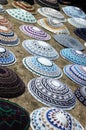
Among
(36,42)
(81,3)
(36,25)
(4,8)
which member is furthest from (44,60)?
(81,3)

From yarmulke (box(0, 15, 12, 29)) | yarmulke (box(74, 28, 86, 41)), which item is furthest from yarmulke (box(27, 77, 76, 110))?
yarmulke (box(74, 28, 86, 41))

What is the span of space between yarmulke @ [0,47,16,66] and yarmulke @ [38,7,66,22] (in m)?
1.56

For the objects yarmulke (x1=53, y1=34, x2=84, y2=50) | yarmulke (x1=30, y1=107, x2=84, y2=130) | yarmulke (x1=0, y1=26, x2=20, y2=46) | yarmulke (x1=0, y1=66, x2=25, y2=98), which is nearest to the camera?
yarmulke (x1=30, y1=107, x2=84, y2=130)

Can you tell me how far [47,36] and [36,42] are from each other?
1.30 ft

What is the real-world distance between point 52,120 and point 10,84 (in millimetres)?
515

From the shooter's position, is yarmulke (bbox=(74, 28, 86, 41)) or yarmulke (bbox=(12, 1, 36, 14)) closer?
yarmulke (bbox=(74, 28, 86, 41))

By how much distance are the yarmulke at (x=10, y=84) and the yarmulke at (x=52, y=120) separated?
259mm

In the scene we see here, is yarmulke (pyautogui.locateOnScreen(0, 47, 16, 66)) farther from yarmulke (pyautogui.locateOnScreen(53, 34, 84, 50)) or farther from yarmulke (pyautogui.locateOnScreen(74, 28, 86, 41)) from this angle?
yarmulke (pyautogui.locateOnScreen(74, 28, 86, 41))

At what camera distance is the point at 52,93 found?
8.59 ft

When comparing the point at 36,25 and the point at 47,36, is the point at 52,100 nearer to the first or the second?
the point at 47,36

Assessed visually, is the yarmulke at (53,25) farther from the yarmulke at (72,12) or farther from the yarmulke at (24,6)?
the yarmulke at (72,12)

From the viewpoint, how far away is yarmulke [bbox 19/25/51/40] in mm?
3618

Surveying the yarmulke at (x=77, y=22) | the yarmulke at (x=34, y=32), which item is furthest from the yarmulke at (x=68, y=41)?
the yarmulke at (x=77, y=22)

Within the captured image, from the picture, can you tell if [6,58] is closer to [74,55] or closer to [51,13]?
[74,55]
